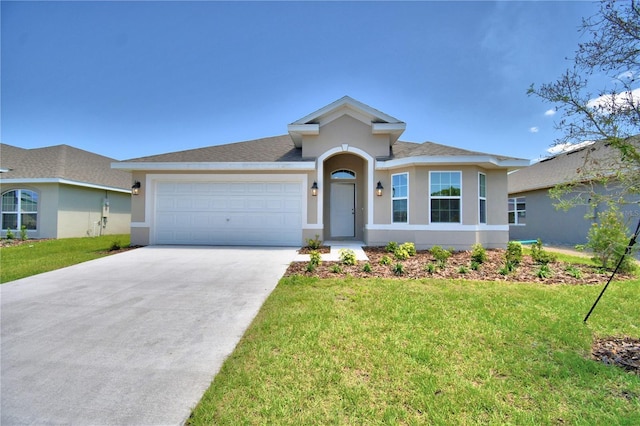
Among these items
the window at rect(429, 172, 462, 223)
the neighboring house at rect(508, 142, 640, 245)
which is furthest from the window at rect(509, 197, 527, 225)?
the window at rect(429, 172, 462, 223)

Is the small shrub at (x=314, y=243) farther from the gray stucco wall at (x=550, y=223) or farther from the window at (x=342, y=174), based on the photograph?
the gray stucco wall at (x=550, y=223)

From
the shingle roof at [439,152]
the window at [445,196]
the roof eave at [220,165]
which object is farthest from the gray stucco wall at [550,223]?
the roof eave at [220,165]

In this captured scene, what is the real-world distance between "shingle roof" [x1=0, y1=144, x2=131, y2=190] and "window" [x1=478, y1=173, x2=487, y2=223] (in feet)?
62.3

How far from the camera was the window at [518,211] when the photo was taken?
16.3m

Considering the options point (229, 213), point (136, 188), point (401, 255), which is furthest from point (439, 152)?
point (136, 188)

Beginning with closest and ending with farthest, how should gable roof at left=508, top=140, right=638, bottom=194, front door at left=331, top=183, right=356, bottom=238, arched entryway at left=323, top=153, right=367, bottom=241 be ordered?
arched entryway at left=323, top=153, right=367, bottom=241
front door at left=331, top=183, right=356, bottom=238
gable roof at left=508, top=140, right=638, bottom=194

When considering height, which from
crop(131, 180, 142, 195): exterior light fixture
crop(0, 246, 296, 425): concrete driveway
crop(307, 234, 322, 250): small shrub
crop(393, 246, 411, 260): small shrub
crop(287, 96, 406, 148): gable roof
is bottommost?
crop(0, 246, 296, 425): concrete driveway

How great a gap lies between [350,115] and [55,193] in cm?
1514

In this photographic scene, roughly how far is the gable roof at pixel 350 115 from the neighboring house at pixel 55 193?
12579mm

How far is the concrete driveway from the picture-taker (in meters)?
2.40

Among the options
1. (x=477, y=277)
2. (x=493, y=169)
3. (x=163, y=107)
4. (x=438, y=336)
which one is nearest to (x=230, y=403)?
(x=438, y=336)

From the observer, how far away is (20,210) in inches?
562

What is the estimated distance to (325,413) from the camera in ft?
7.32

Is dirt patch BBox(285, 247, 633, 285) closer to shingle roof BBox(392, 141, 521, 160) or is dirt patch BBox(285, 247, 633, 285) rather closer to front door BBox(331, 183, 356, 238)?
shingle roof BBox(392, 141, 521, 160)
